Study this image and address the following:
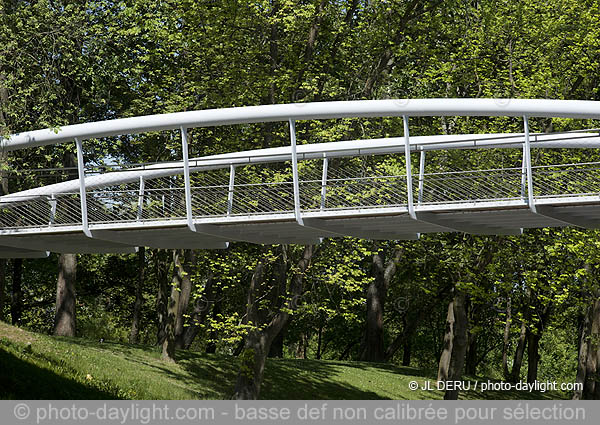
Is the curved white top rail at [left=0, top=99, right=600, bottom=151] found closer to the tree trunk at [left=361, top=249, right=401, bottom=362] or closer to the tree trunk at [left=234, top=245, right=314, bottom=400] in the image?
the tree trunk at [left=234, top=245, right=314, bottom=400]

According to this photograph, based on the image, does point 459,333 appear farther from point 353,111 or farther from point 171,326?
point 353,111

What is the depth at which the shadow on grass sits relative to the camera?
13664mm

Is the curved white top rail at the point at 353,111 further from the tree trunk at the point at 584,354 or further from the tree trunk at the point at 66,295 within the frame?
the tree trunk at the point at 584,354

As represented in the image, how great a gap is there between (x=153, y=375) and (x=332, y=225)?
32.3 feet

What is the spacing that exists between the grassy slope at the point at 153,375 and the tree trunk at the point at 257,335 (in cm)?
149

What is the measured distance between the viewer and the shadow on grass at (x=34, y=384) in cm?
1366

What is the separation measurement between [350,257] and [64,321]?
29.5 feet

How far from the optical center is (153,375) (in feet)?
67.8

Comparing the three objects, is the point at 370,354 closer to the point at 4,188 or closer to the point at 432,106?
the point at 4,188

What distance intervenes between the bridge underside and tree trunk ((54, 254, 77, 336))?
9176 millimetres

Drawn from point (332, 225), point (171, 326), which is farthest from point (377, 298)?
point (332, 225)

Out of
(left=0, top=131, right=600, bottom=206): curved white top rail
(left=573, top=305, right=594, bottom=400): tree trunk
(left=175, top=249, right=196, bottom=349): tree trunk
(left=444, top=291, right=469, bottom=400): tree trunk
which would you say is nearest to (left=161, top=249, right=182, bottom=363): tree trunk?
(left=175, top=249, right=196, bottom=349): tree trunk

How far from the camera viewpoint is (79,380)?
16.4 metres

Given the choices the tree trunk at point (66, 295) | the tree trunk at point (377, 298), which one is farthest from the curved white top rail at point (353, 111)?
the tree trunk at point (377, 298)
